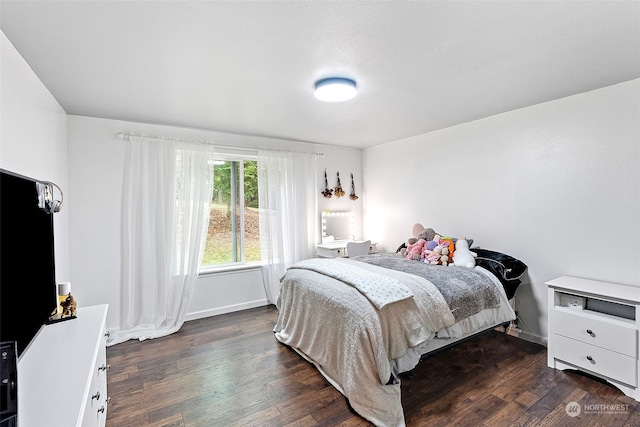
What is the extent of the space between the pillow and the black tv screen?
330cm

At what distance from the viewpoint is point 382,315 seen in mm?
2070

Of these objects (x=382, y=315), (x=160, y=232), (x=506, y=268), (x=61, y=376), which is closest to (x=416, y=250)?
(x=506, y=268)

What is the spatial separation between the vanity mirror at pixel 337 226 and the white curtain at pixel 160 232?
180 centimetres

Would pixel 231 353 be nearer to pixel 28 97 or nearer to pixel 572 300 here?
pixel 28 97

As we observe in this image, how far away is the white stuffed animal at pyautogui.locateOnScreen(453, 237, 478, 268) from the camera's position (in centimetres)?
297

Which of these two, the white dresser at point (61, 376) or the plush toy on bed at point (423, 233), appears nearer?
the white dresser at point (61, 376)

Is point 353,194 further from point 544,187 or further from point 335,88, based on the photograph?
point 335,88

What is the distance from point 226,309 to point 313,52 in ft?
10.7

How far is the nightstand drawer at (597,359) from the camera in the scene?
2.12m

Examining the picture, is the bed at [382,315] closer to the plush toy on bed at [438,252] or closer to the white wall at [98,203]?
the plush toy on bed at [438,252]

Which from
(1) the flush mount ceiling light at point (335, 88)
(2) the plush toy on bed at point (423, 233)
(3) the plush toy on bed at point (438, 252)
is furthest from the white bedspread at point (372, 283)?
(1) the flush mount ceiling light at point (335, 88)

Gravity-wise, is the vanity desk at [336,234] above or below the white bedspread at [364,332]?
above

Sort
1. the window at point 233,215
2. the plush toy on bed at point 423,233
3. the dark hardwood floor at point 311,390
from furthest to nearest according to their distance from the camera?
the window at point 233,215 < the plush toy on bed at point 423,233 < the dark hardwood floor at point 311,390

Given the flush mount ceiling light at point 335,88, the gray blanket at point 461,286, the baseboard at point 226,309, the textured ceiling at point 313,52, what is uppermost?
the textured ceiling at point 313,52
